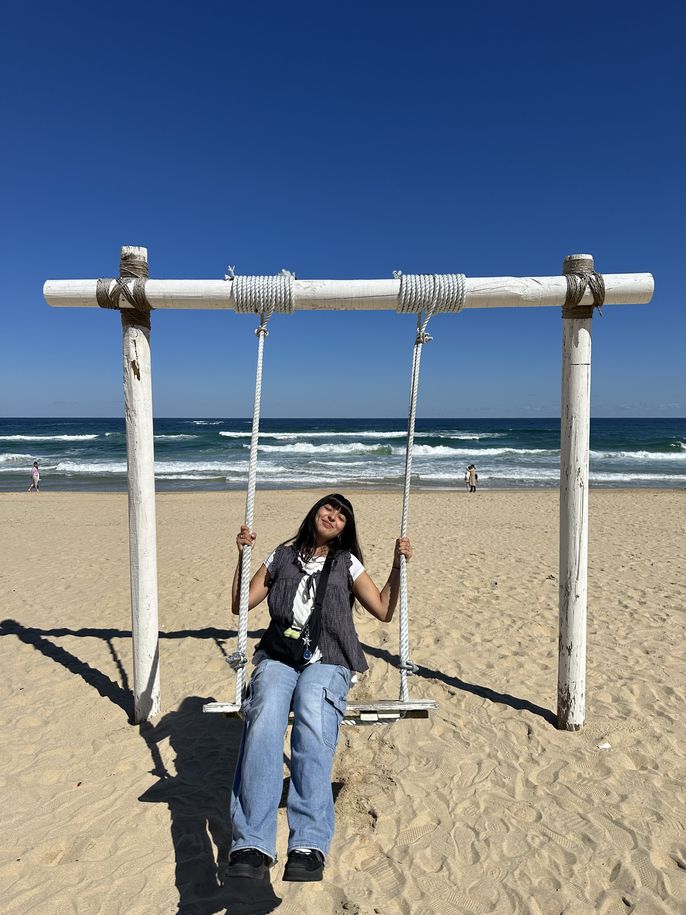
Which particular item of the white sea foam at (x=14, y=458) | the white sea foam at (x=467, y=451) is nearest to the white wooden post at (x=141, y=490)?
the white sea foam at (x=467, y=451)

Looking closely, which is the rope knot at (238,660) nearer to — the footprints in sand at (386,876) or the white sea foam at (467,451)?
the footprints in sand at (386,876)

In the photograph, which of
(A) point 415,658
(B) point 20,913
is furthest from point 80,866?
(A) point 415,658

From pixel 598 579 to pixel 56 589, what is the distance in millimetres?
5189

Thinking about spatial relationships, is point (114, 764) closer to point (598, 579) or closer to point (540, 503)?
point (598, 579)

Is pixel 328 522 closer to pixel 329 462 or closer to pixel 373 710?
pixel 373 710

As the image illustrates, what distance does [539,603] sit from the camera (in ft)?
16.5

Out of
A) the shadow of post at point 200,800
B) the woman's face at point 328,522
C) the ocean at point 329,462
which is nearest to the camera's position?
the shadow of post at point 200,800

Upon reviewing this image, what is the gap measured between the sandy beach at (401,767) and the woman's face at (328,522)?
3.47 ft

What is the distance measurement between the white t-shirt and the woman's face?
0.33 ft

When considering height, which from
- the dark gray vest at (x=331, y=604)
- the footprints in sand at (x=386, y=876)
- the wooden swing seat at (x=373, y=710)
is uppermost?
the dark gray vest at (x=331, y=604)

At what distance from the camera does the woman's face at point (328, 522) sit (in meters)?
2.52

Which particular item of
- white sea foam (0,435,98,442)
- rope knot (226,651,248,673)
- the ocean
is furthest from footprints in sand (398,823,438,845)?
white sea foam (0,435,98,442)

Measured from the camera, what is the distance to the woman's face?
252 cm

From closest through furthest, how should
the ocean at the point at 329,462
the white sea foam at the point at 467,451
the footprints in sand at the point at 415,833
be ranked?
the footprints in sand at the point at 415,833 < the ocean at the point at 329,462 < the white sea foam at the point at 467,451
